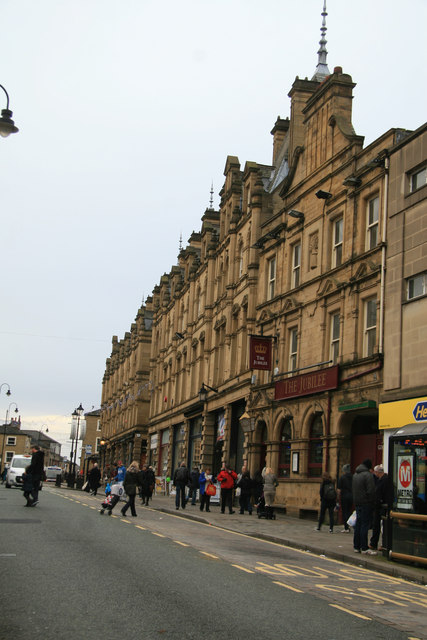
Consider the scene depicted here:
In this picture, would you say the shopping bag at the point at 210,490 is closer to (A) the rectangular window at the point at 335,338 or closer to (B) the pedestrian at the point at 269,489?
(B) the pedestrian at the point at 269,489

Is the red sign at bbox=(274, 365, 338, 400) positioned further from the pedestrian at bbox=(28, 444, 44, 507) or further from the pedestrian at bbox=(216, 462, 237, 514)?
the pedestrian at bbox=(28, 444, 44, 507)

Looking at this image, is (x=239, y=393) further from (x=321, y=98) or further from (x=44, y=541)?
(x=44, y=541)

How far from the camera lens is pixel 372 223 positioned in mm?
25094

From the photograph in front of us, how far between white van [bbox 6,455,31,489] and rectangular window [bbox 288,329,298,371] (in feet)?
51.6

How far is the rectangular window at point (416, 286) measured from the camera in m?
21.6

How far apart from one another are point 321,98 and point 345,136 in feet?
10.8

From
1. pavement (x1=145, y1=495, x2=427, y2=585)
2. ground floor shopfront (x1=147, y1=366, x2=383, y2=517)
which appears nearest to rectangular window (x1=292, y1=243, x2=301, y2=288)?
ground floor shopfront (x1=147, y1=366, x2=383, y2=517)

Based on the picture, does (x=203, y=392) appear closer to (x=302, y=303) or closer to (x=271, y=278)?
(x=271, y=278)

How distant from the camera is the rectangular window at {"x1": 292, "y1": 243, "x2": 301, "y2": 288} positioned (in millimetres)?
30888

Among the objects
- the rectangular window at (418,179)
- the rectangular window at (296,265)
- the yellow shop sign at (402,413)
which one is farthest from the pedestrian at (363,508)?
the rectangular window at (296,265)

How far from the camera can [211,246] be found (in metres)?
46.1

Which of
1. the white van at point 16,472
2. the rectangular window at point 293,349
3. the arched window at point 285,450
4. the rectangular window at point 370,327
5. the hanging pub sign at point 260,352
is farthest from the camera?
the white van at point 16,472

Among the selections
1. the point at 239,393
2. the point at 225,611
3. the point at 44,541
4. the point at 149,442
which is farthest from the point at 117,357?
the point at 225,611

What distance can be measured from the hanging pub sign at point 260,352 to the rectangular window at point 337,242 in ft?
18.7
